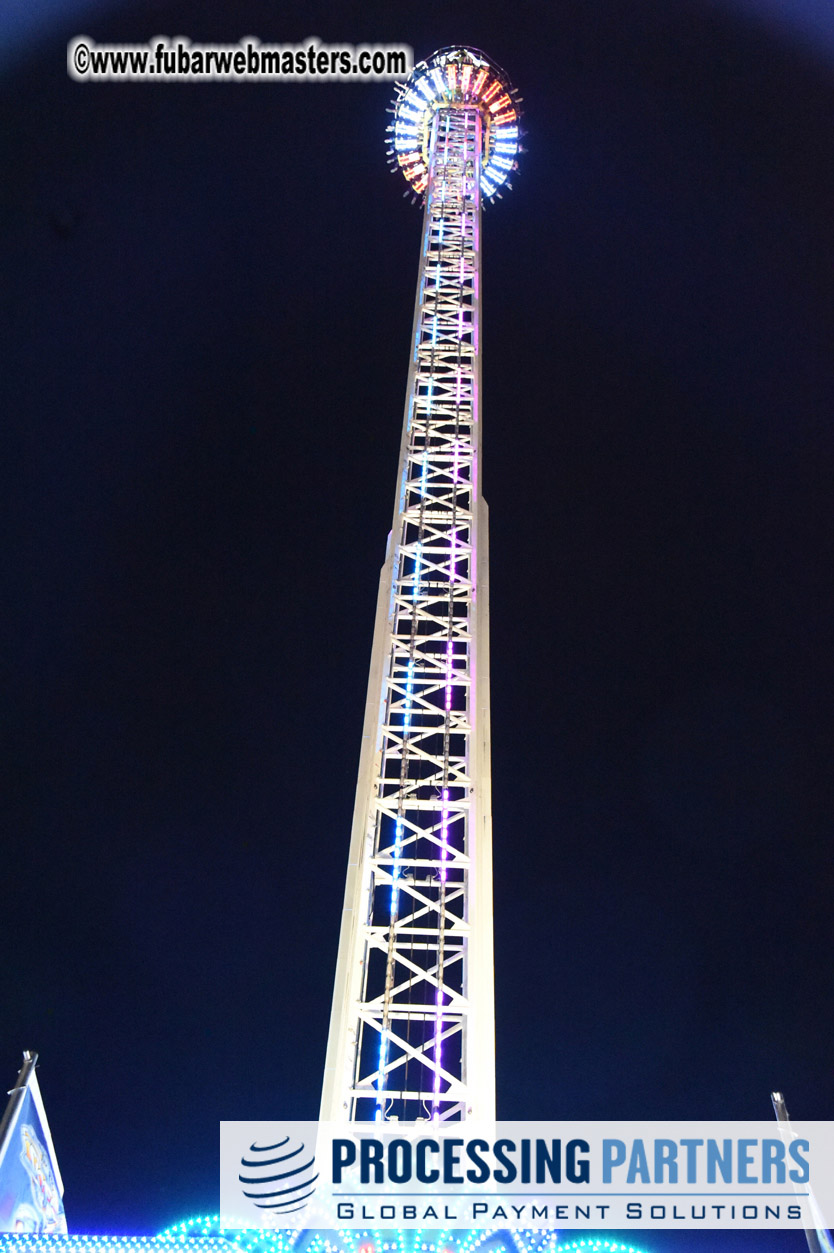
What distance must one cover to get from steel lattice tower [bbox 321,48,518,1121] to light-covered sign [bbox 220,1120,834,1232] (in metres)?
0.59

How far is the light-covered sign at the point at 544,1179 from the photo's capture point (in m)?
10.7

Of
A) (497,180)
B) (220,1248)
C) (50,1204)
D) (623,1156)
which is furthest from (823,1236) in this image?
(497,180)

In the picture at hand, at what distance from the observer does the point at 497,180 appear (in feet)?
90.5

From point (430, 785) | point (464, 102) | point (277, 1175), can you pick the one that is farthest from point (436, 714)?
point (464, 102)

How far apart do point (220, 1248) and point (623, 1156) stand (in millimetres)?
4556

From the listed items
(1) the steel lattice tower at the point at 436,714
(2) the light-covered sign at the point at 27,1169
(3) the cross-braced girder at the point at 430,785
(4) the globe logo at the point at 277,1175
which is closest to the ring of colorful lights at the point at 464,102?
(1) the steel lattice tower at the point at 436,714

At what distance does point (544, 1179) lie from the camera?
11.0 metres

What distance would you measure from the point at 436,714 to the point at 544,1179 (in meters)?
6.74

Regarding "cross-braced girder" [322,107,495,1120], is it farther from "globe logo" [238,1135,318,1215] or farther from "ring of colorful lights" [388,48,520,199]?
"ring of colorful lights" [388,48,520,199]

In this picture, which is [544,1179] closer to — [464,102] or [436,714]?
[436,714]

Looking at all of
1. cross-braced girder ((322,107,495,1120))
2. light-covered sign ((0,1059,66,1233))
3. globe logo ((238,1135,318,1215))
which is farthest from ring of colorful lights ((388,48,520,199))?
light-covered sign ((0,1059,66,1233))

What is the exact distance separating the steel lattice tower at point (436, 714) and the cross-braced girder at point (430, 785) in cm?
3

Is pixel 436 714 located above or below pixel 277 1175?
above

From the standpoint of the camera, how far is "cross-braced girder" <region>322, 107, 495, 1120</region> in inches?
484
